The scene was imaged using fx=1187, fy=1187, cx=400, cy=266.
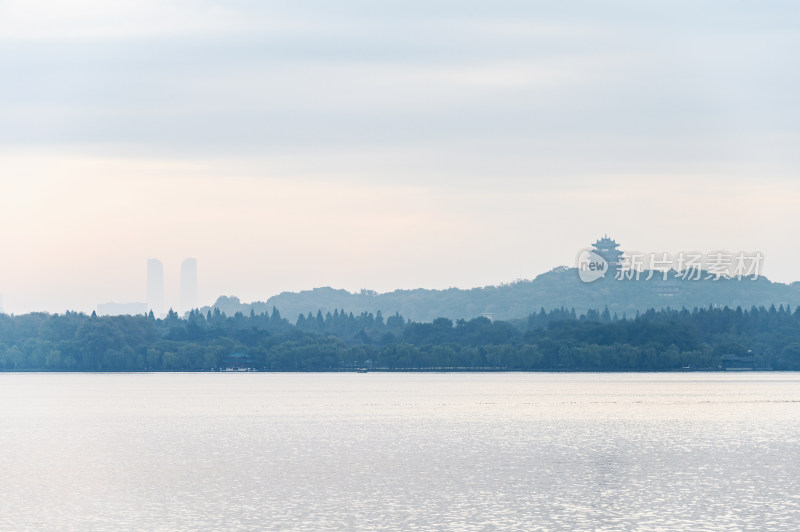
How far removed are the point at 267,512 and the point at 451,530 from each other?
8.98 m

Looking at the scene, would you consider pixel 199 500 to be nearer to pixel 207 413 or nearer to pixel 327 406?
pixel 207 413

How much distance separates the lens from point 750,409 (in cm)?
13062

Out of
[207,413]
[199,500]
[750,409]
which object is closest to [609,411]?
[750,409]

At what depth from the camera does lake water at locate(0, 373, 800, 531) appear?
162ft

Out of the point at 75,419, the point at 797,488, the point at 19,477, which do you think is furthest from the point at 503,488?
the point at 75,419

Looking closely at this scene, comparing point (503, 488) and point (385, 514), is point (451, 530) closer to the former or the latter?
point (385, 514)

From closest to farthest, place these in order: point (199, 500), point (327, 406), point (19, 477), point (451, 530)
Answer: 1. point (451, 530)
2. point (199, 500)
3. point (19, 477)
4. point (327, 406)

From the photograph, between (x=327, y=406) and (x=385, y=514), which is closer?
(x=385, y=514)

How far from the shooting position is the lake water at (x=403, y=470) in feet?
162

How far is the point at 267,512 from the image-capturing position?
50.6 metres

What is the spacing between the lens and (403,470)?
66.4 meters

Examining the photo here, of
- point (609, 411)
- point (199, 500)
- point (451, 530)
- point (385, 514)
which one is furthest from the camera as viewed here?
point (609, 411)

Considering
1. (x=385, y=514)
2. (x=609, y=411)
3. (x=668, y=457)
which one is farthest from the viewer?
(x=609, y=411)

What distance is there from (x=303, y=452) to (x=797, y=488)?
3256 centimetres
